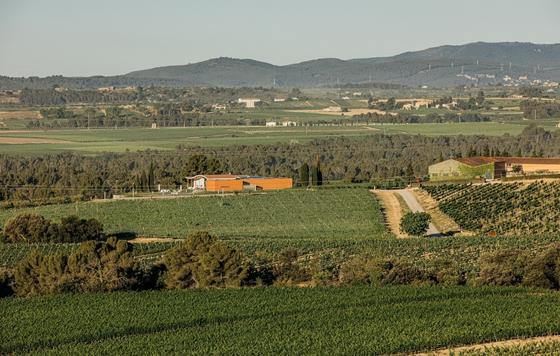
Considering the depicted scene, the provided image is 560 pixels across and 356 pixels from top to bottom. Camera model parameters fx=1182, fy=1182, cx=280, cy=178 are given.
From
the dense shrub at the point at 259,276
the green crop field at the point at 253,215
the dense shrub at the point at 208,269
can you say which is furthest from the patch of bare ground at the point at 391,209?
the dense shrub at the point at 208,269

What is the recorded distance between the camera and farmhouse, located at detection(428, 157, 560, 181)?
6806 cm

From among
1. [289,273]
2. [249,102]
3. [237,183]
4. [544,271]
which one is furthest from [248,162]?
[249,102]

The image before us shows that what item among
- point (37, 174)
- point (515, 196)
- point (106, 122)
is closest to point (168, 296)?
point (515, 196)

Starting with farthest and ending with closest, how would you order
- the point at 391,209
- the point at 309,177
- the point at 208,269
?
the point at 309,177
the point at 391,209
the point at 208,269

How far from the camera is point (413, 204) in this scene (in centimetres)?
6028

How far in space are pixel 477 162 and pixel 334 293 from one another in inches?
1581

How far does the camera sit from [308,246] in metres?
45.3

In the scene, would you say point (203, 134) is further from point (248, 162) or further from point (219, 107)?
point (219, 107)

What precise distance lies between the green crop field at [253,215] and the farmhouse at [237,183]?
165 inches

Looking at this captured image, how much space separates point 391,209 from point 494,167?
12.0 m

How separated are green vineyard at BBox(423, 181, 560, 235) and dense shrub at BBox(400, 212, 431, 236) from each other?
2.29m

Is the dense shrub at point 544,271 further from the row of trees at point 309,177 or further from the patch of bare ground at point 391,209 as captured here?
the row of trees at point 309,177

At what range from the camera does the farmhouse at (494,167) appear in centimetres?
6806

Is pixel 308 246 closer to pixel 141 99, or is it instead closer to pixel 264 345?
pixel 264 345
